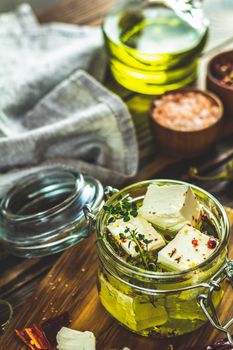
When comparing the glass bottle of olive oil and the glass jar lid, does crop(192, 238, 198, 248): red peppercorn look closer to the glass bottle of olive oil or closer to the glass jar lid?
the glass jar lid

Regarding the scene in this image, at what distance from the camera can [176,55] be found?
3.98 ft

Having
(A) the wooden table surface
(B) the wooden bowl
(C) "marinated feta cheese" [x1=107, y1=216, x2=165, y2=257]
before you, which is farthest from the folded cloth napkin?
(C) "marinated feta cheese" [x1=107, y1=216, x2=165, y2=257]

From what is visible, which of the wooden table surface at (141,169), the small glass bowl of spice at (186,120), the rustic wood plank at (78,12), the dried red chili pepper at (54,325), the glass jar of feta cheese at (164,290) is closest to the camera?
the glass jar of feta cheese at (164,290)

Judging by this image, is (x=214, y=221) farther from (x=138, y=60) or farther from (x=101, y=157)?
(x=138, y=60)

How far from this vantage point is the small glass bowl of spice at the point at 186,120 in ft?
3.72

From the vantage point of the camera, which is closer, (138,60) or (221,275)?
(221,275)

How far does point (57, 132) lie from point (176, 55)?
30 cm

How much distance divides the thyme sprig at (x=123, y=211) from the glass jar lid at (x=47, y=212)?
0.42 ft

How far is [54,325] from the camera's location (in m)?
0.88

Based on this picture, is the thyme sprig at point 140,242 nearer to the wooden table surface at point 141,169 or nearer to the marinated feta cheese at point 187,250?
the marinated feta cheese at point 187,250

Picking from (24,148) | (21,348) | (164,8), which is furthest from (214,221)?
(164,8)

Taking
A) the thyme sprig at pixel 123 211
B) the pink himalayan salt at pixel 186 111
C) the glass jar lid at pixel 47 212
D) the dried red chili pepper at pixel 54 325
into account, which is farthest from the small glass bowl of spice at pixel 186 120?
the dried red chili pepper at pixel 54 325

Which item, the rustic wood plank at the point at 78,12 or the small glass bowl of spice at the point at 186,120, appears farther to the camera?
the rustic wood plank at the point at 78,12

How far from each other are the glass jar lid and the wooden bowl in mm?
370
